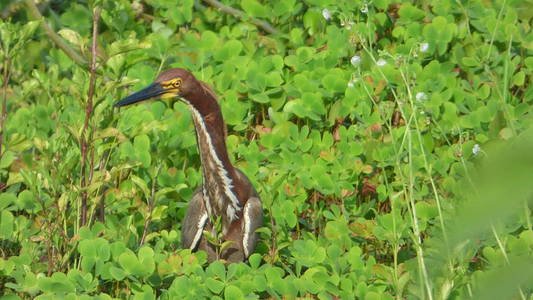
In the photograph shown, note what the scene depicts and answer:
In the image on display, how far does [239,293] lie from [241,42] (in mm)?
2256

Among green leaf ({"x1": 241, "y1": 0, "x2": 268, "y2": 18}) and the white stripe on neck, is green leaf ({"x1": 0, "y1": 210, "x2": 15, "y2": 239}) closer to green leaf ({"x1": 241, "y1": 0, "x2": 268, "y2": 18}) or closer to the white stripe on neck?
the white stripe on neck

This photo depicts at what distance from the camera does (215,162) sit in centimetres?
394

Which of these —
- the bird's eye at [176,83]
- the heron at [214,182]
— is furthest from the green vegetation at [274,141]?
the bird's eye at [176,83]

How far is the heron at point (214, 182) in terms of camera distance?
12.9 ft

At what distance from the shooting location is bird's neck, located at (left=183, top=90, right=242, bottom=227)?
393cm

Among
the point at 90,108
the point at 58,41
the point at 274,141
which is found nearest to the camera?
the point at 90,108

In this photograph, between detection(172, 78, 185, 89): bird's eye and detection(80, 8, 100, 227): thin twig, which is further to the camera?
detection(172, 78, 185, 89): bird's eye

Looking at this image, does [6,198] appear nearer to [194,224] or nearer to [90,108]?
[90,108]

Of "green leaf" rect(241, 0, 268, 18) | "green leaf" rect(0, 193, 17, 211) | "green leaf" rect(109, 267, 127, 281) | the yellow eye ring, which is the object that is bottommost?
"green leaf" rect(0, 193, 17, 211)

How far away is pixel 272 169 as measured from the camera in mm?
4629

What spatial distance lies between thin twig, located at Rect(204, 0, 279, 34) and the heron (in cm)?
176

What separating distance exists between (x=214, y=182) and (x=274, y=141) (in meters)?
0.87

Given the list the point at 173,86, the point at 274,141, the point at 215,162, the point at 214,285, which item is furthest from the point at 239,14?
the point at 214,285

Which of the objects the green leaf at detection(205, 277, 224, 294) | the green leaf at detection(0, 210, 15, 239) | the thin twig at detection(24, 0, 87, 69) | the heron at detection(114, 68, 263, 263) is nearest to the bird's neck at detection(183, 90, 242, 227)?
the heron at detection(114, 68, 263, 263)
